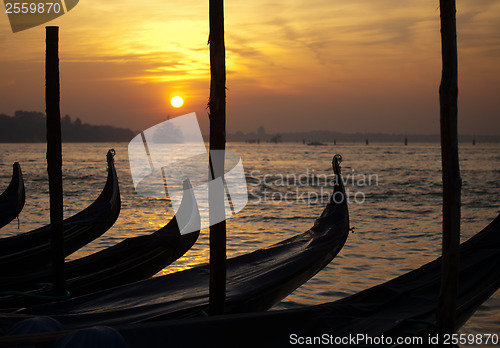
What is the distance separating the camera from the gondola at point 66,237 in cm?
542

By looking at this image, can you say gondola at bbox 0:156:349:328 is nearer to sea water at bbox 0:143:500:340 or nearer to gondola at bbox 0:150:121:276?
sea water at bbox 0:143:500:340

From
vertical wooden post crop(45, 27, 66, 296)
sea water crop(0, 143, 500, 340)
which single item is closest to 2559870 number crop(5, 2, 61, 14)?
vertical wooden post crop(45, 27, 66, 296)

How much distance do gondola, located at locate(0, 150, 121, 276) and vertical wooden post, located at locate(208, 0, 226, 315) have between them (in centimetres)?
258

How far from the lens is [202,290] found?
419 centimetres

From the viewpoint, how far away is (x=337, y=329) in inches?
126

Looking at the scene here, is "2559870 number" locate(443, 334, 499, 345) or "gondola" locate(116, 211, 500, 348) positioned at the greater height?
"gondola" locate(116, 211, 500, 348)

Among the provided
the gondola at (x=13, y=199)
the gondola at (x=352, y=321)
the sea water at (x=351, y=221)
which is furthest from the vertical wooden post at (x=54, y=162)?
the gondola at (x=13, y=199)

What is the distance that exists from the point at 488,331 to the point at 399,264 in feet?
9.00

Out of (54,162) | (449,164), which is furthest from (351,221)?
(449,164)

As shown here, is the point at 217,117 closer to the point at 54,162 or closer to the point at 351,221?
the point at 54,162

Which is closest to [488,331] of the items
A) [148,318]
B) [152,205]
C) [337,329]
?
[337,329]

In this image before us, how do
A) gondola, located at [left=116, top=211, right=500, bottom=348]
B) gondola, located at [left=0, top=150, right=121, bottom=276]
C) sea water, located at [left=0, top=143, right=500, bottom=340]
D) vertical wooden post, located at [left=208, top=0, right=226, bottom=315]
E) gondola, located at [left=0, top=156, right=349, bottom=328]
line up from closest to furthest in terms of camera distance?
gondola, located at [left=116, top=211, right=500, bottom=348] → gondola, located at [left=0, top=156, right=349, bottom=328] → vertical wooden post, located at [left=208, top=0, right=226, bottom=315] → gondola, located at [left=0, top=150, right=121, bottom=276] → sea water, located at [left=0, top=143, right=500, bottom=340]

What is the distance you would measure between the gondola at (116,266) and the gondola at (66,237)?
347 mm

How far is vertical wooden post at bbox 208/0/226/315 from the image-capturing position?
3658mm
